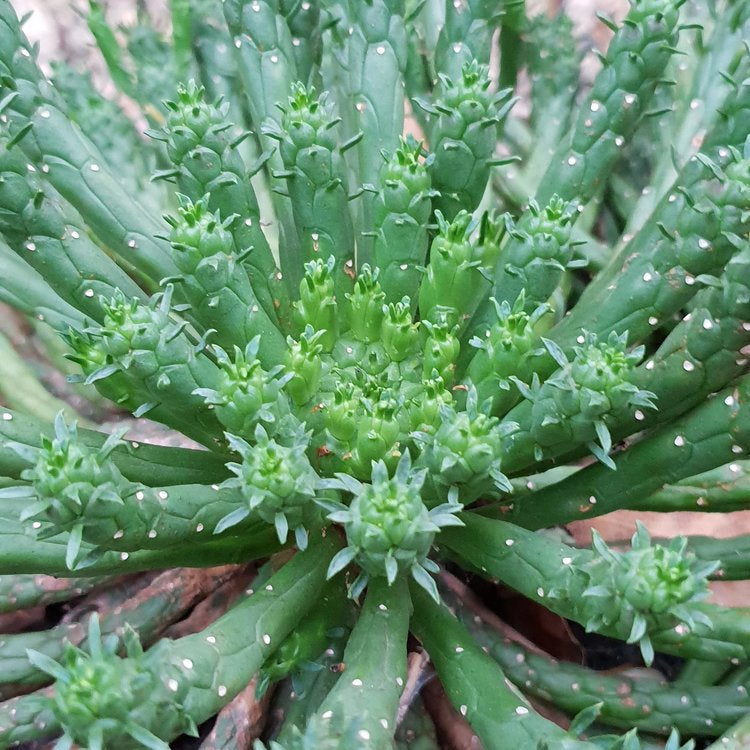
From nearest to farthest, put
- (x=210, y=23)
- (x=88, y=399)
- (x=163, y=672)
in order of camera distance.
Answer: (x=163, y=672), (x=88, y=399), (x=210, y=23)

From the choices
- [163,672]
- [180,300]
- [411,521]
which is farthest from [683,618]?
[180,300]

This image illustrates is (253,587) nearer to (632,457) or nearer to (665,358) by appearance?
(632,457)

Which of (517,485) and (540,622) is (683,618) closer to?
(517,485)

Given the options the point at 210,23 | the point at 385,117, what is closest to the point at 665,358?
the point at 385,117

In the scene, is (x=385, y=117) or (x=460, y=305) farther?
(x=385, y=117)

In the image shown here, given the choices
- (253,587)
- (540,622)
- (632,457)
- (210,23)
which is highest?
(210,23)

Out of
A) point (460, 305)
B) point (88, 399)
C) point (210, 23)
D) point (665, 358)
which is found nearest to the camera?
point (665, 358)

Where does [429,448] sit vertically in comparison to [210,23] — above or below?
below
